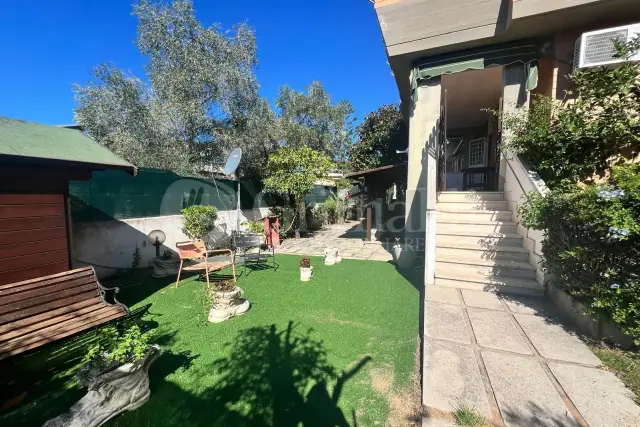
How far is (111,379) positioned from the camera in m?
2.15

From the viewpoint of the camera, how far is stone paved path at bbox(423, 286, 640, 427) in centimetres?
192

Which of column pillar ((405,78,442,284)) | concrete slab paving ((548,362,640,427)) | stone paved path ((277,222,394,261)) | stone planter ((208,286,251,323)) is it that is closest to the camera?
concrete slab paving ((548,362,640,427))

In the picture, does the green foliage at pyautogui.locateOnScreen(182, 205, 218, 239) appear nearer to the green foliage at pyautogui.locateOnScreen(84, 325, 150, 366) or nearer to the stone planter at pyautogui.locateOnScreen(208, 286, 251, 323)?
the stone planter at pyautogui.locateOnScreen(208, 286, 251, 323)

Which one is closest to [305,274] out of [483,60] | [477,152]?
[483,60]

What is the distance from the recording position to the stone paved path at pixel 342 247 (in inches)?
314

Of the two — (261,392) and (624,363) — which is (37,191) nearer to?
(261,392)

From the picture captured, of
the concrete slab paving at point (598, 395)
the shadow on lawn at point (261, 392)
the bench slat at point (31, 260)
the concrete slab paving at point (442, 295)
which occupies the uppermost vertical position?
the bench slat at point (31, 260)

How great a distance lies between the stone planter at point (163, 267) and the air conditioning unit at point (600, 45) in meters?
9.56

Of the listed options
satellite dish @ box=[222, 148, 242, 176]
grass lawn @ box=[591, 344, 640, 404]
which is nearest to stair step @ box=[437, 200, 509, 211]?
grass lawn @ box=[591, 344, 640, 404]

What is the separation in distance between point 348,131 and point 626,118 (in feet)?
47.8

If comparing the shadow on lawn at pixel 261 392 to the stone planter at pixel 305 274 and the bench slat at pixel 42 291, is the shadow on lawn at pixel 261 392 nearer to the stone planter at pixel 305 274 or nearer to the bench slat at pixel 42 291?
the bench slat at pixel 42 291

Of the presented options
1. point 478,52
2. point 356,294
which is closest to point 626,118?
point 478,52

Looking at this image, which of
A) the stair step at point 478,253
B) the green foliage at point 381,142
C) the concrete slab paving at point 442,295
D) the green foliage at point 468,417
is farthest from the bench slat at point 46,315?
the green foliage at point 381,142

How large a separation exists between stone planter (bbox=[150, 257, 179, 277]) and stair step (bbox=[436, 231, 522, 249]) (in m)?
6.12
